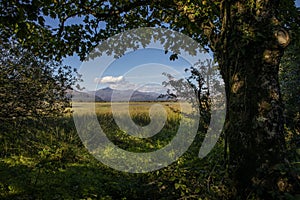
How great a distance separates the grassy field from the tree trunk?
40 centimetres

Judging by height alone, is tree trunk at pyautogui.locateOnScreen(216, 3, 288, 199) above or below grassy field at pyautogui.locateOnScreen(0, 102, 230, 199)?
above

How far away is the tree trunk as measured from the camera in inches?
129

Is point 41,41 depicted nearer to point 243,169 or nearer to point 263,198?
point 243,169

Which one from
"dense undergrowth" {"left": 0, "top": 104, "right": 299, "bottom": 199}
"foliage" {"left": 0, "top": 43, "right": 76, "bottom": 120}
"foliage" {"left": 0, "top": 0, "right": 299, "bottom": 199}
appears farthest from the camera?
"foliage" {"left": 0, "top": 43, "right": 76, "bottom": 120}

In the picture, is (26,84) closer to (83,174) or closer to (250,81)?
(83,174)

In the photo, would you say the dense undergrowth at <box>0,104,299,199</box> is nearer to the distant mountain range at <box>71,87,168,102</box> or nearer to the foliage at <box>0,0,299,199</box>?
the foliage at <box>0,0,299,199</box>

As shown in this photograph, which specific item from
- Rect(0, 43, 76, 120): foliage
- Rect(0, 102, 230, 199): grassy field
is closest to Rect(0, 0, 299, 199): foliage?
Rect(0, 102, 230, 199): grassy field

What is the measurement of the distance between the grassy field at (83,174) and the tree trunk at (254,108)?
0.40 m

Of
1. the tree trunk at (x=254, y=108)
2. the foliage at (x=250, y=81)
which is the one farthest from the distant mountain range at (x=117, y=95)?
the tree trunk at (x=254, y=108)

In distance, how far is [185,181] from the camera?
3891 millimetres

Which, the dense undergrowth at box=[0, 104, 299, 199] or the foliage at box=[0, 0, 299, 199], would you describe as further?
the dense undergrowth at box=[0, 104, 299, 199]

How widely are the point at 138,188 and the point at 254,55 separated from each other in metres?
3.08

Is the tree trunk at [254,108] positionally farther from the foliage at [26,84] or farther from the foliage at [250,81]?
the foliage at [26,84]

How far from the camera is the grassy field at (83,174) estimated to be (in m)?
3.85
